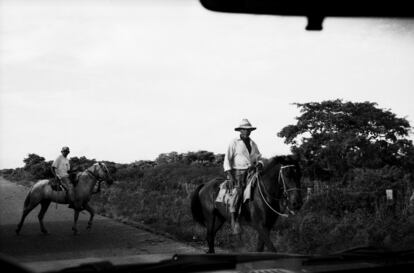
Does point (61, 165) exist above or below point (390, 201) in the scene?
above

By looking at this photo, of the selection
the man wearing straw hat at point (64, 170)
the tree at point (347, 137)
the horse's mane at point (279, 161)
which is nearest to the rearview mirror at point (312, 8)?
the horse's mane at point (279, 161)

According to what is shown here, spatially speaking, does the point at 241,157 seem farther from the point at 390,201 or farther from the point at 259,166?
the point at 390,201

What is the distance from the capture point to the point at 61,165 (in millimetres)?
11812

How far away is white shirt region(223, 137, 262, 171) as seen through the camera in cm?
802

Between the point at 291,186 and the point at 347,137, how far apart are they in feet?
78.2

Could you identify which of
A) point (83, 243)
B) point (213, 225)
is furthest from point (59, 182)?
point (213, 225)

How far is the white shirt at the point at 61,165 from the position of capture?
1176 cm

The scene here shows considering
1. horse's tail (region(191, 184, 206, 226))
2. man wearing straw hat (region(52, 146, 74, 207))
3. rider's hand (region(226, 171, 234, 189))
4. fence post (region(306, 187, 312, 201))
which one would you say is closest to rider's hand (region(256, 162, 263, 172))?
rider's hand (region(226, 171, 234, 189))

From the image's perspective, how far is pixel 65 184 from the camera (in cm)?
1210

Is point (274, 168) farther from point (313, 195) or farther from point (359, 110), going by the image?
point (359, 110)

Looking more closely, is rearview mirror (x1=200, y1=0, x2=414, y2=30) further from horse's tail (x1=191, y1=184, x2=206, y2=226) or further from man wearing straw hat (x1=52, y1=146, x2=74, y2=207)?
man wearing straw hat (x1=52, y1=146, x2=74, y2=207)

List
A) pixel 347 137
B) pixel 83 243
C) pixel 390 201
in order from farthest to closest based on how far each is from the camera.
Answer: pixel 347 137, pixel 390 201, pixel 83 243

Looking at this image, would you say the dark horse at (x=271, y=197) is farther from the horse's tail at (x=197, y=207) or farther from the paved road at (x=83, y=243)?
the paved road at (x=83, y=243)

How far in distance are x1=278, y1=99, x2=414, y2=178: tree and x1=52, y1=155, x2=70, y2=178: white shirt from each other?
17976 millimetres
